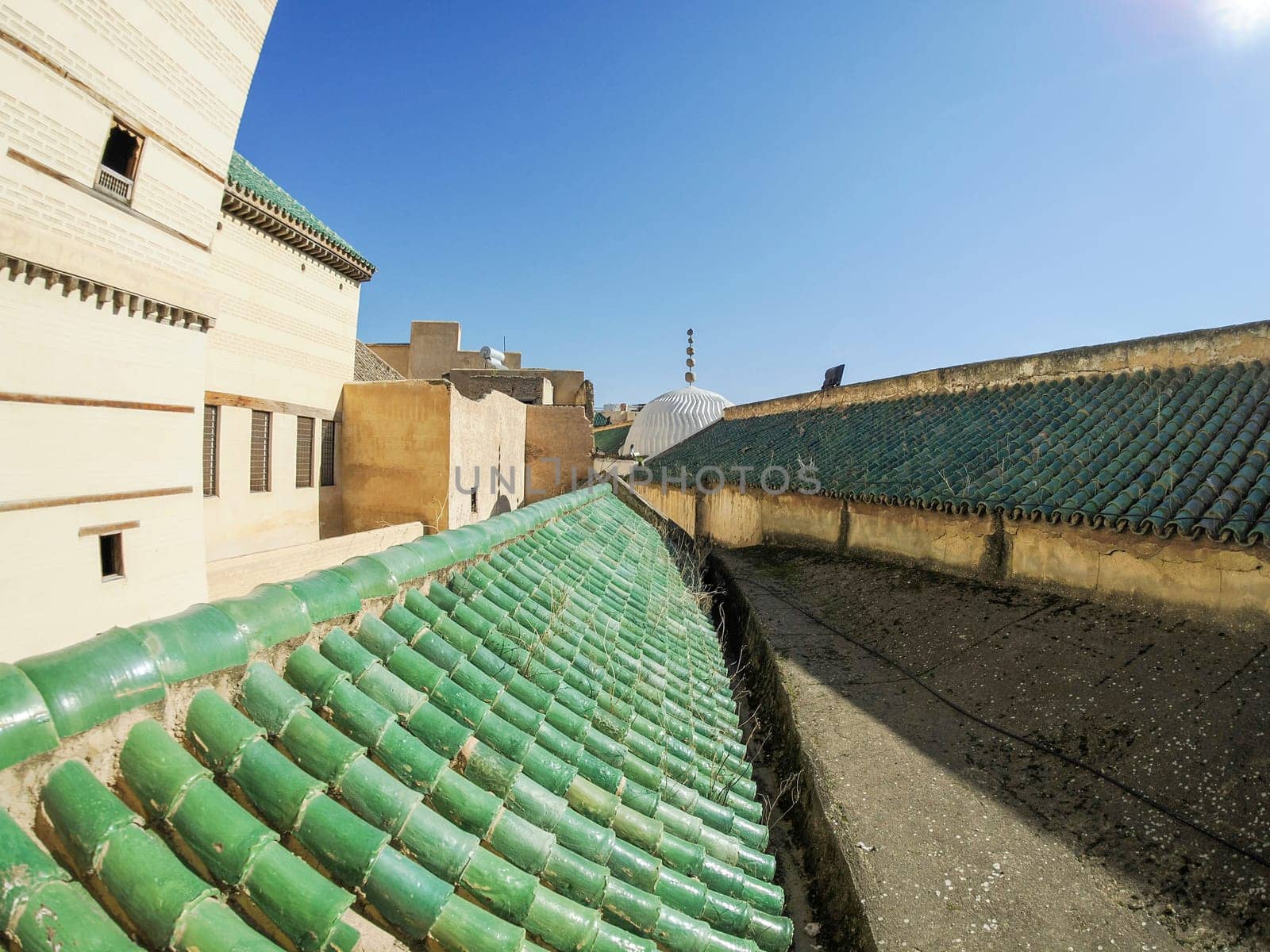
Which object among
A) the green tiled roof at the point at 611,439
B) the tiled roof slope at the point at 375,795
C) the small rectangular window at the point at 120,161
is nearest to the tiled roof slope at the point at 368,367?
the small rectangular window at the point at 120,161

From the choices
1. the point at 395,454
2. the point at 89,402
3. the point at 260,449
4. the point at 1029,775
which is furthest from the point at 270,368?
the point at 1029,775

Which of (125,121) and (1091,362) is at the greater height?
(125,121)

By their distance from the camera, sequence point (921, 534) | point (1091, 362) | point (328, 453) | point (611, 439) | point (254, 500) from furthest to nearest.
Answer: point (611, 439), point (328, 453), point (254, 500), point (1091, 362), point (921, 534)

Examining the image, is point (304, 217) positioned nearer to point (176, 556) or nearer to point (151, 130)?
point (151, 130)

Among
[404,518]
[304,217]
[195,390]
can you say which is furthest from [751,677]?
[304,217]

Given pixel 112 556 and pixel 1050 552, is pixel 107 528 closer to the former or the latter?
pixel 112 556

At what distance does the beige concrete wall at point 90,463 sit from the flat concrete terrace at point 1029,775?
24.7ft

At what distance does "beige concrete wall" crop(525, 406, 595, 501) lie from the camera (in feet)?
53.8

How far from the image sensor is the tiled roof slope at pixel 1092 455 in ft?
18.3

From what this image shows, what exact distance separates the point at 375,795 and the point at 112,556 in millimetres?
7561

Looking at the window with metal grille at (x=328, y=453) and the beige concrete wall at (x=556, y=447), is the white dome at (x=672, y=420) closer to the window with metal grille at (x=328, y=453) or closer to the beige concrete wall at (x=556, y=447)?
the beige concrete wall at (x=556, y=447)

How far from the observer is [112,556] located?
6.70 m

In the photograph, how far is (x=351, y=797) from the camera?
151 cm

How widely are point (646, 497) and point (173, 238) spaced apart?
13868mm
